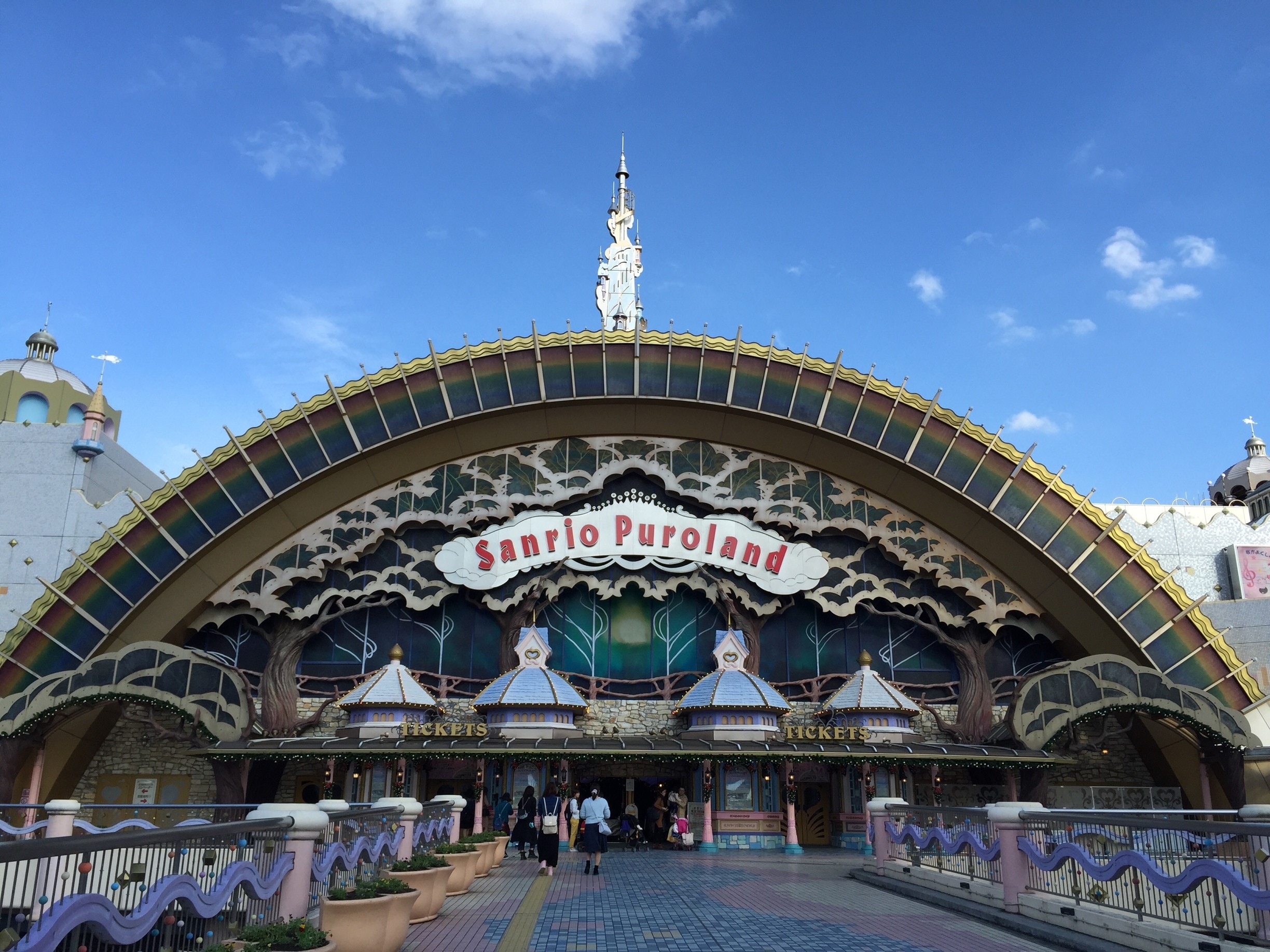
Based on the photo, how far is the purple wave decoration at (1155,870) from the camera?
31.7 ft

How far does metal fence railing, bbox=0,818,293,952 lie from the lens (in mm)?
6613

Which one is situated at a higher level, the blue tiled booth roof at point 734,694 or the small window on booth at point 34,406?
the small window on booth at point 34,406

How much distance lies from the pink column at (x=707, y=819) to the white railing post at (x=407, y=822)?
1248 centimetres

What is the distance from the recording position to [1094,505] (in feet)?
105

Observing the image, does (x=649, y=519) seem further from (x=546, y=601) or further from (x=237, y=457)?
(x=237, y=457)

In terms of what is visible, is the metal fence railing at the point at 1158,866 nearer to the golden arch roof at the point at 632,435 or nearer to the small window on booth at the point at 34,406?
the golden arch roof at the point at 632,435

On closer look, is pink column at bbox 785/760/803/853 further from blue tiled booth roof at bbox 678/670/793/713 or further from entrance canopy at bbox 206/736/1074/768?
blue tiled booth roof at bbox 678/670/793/713

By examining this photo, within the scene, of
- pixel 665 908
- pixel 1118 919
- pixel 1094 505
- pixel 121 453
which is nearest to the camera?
pixel 1118 919

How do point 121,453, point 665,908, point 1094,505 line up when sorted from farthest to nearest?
point 121,453, point 1094,505, point 665,908

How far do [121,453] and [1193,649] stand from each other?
36.8m

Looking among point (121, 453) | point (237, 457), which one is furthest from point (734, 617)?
point (121, 453)

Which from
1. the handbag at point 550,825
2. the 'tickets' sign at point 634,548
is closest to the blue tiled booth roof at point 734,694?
the 'tickets' sign at point 634,548

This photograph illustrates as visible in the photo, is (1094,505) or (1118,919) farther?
(1094,505)

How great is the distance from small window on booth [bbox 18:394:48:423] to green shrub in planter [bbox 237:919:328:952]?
38.4 metres
